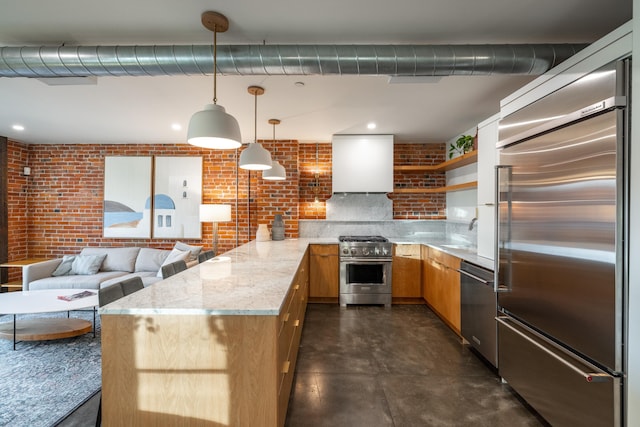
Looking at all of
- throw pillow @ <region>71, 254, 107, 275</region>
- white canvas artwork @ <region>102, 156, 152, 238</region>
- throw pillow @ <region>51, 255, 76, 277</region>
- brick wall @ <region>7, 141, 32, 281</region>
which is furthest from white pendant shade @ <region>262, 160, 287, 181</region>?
brick wall @ <region>7, 141, 32, 281</region>

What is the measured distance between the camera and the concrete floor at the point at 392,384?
6.27 feet

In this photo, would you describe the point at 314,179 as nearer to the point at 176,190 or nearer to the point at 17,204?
the point at 176,190

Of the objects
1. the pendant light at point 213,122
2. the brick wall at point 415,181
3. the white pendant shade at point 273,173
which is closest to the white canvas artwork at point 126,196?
the white pendant shade at point 273,173

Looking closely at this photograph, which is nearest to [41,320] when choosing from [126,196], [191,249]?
[191,249]

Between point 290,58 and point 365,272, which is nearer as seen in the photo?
point 290,58

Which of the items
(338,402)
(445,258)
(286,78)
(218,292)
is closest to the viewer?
(218,292)

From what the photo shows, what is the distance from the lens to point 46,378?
235 centimetres

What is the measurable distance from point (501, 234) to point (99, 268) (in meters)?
5.17

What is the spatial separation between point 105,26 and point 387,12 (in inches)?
69.2

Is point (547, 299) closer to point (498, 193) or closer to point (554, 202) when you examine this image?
point (554, 202)

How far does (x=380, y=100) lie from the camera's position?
10.0ft

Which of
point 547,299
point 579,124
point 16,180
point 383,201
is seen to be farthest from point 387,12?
point 16,180

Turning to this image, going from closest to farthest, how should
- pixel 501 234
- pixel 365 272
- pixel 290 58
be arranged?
pixel 290 58
pixel 501 234
pixel 365 272

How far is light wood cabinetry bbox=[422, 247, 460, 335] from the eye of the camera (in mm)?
3127
